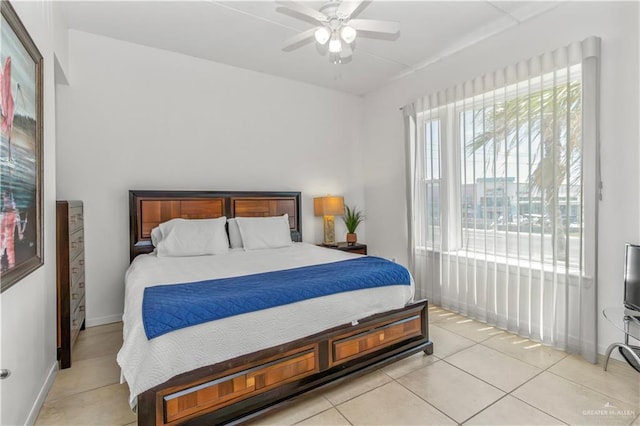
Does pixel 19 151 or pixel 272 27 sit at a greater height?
pixel 272 27

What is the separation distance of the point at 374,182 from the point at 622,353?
3.38 m

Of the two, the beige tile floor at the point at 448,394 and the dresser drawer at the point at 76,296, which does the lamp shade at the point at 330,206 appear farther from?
the dresser drawer at the point at 76,296

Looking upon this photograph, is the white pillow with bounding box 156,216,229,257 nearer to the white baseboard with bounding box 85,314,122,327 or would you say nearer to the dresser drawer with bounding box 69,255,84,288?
the dresser drawer with bounding box 69,255,84,288

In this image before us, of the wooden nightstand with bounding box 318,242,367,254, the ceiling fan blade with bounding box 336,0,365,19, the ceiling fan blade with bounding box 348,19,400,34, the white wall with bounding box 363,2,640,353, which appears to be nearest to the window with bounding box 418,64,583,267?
the white wall with bounding box 363,2,640,353

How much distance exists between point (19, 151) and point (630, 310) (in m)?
4.05

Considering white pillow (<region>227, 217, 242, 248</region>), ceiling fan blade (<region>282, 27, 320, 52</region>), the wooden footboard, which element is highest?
ceiling fan blade (<region>282, 27, 320, 52</region>)

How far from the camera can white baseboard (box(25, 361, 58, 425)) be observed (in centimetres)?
189

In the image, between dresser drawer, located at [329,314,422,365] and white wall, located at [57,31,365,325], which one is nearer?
dresser drawer, located at [329,314,422,365]

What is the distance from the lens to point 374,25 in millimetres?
2467

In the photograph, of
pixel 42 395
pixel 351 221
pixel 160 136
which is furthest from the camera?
pixel 351 221

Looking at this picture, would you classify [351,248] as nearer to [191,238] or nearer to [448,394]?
[191,238]

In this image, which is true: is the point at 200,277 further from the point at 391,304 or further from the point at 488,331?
the point at 488,331

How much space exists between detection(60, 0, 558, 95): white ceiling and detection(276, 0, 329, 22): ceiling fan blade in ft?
0.90

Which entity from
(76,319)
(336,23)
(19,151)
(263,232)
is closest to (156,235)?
(76,319)
